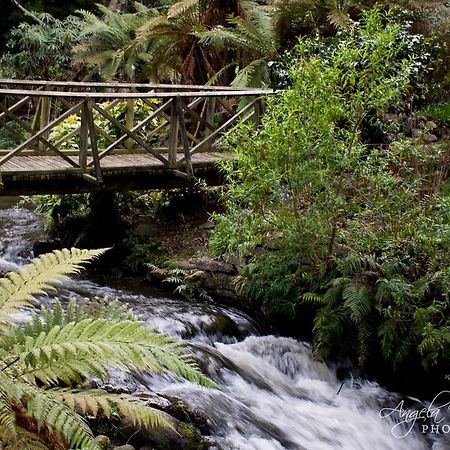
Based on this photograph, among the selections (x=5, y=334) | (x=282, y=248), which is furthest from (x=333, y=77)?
(x=5, y=334)

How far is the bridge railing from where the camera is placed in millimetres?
7324

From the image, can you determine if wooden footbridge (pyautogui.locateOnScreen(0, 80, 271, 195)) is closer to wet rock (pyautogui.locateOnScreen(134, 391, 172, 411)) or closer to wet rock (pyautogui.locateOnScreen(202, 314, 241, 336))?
wet rock (pyautogui.locateOnScreen(202, 314, 241, 336))

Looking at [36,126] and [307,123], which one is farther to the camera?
[36,126]

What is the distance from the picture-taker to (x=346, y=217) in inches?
262

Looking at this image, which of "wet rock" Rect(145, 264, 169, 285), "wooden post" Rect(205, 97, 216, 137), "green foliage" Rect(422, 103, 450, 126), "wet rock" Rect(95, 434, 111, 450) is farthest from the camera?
"green foliage" Rect(422, 103, 450, 126)

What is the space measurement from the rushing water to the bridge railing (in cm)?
163

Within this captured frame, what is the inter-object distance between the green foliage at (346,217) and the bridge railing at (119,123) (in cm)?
167

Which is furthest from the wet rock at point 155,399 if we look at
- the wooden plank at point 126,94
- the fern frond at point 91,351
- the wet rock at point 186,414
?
the wooden plank at point 126,94

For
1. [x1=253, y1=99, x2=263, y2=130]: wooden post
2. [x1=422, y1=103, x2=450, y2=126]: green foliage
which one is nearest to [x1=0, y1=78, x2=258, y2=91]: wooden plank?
[x1=253, y1=99, x2=263, y2=130]: wooden post

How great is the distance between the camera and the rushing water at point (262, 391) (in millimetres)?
4824

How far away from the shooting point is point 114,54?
526 inches

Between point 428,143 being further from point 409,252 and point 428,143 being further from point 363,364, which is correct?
point 363,364

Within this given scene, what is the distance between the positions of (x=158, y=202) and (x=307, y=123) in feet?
13.4

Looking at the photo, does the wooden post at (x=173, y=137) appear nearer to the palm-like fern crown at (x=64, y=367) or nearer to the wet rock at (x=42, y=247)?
the wet rock at (x=42, y=247)
